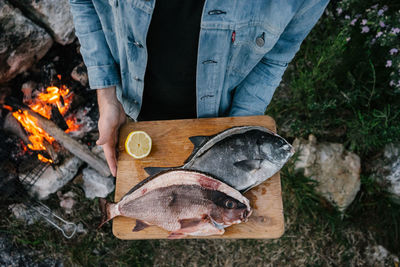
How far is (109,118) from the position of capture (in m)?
2.41

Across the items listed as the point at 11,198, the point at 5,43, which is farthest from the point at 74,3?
the point at 11,198

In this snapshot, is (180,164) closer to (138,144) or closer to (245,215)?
(138,144)

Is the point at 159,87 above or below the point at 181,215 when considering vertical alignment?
above

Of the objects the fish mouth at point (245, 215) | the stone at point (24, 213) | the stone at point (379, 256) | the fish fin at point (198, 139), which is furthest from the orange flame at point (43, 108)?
the stone at point (379, 256)

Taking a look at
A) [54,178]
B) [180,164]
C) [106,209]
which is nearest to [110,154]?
[106,209]

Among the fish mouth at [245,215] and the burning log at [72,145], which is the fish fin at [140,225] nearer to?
the fish mouth at [245,215]

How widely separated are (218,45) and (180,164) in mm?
1228

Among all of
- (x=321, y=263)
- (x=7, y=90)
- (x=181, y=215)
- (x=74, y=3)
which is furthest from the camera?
(x=321, y=263)

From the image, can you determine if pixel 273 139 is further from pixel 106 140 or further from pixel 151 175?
pixel 106 140

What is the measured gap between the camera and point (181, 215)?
7.63 ft

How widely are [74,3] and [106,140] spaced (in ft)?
3.84

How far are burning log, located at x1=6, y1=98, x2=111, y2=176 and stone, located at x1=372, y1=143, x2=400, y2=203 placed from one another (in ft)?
12.7

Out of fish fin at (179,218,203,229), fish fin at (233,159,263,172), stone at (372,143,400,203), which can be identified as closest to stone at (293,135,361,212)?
stone at (372,143,400,203)

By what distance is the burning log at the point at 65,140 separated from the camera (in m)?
3.31
